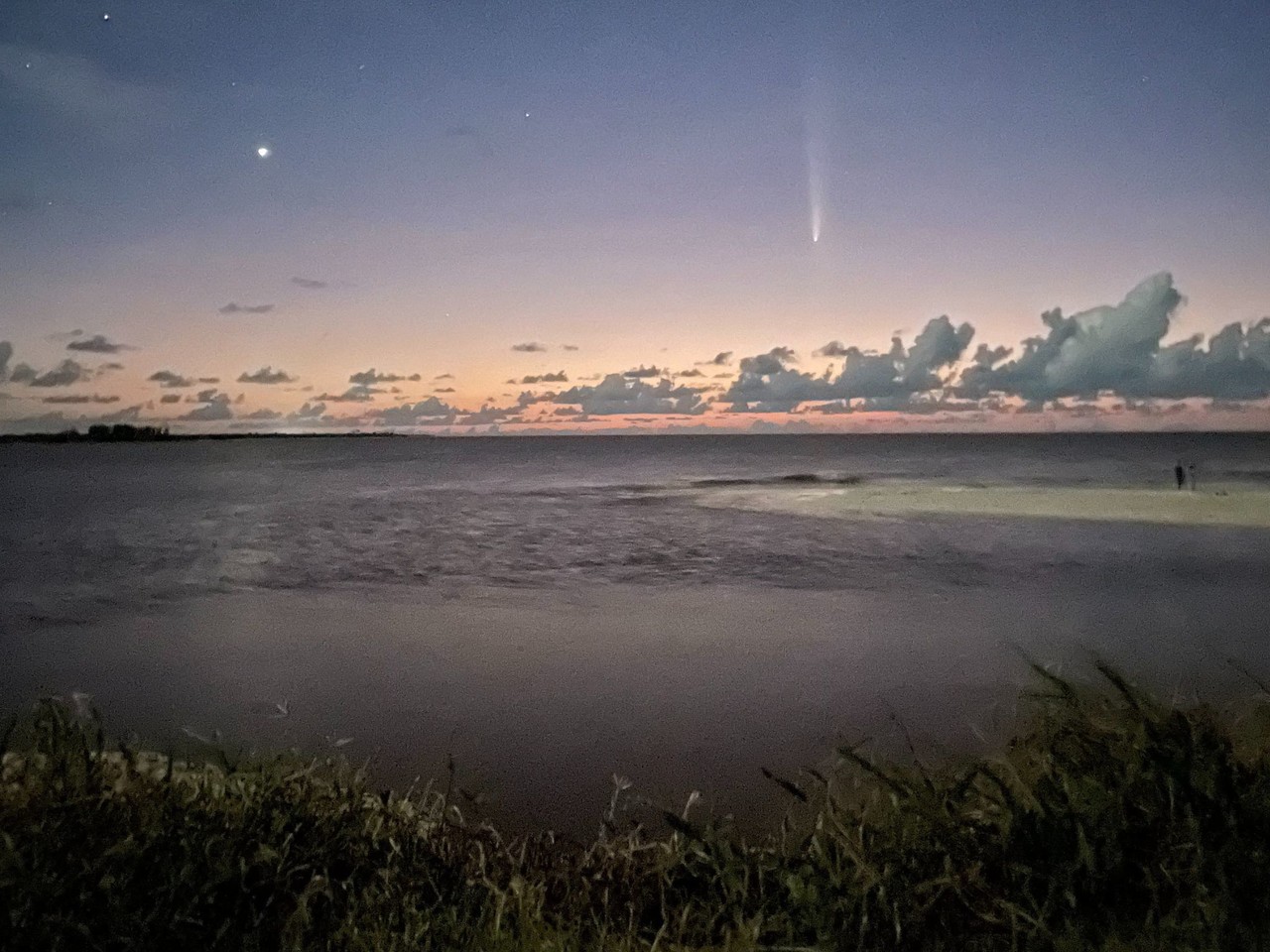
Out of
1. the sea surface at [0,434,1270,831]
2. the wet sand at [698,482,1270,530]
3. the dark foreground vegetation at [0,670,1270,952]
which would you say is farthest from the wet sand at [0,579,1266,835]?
the wet sand at [698,482,1270,530]

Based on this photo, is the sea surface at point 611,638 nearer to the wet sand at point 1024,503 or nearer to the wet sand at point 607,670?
the wet sand at point 607,670

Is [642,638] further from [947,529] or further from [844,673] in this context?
[947,529]

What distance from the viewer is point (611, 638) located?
13.5 metres

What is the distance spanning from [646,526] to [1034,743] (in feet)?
88.3

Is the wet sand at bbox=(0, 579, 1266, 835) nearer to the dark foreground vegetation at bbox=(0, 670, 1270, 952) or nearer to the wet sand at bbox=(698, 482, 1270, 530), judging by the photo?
the dark foreground vegetation at bbox=(0, 670, 1270, 952)

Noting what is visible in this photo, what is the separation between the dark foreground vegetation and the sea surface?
5.61 feet

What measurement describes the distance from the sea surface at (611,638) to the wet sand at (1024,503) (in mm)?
4198

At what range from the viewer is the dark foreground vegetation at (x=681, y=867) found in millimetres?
3764

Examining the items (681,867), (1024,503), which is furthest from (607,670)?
(1024,503)

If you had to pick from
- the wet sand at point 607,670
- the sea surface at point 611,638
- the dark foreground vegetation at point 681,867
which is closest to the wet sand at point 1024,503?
the sea surface at point 611,638

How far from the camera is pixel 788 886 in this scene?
13.8 feet

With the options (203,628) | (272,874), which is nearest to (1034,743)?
(272,874)

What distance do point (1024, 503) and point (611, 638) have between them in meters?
30.6

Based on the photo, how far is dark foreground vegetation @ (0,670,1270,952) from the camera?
3.76 meters
